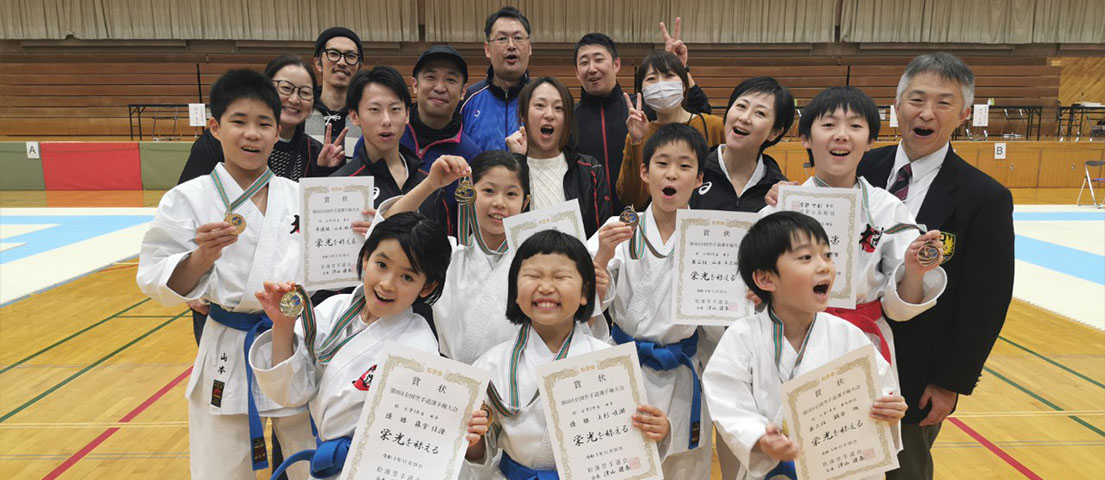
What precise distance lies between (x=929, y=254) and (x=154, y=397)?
4.28 metres

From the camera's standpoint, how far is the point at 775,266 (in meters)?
1.91

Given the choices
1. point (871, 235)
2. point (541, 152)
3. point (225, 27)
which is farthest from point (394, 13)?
point (871, 235)

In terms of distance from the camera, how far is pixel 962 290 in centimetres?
229

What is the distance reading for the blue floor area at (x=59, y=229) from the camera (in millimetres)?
8219

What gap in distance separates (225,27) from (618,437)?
17687 millimetres

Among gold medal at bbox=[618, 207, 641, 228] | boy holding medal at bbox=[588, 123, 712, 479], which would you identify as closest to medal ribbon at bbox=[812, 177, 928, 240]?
boy holding medal at bbox=[588, 123, 712, 479]

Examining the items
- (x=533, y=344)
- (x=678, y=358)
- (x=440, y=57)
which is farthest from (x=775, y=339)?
(x=440, y=57)

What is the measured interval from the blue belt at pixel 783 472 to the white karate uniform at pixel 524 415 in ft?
1.38

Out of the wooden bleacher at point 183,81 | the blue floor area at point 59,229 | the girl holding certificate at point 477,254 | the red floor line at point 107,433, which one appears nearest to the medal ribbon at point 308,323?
the girl holding certificate at point 477,254

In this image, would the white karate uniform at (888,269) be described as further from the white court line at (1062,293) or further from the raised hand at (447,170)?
the white court line at (1062,293)

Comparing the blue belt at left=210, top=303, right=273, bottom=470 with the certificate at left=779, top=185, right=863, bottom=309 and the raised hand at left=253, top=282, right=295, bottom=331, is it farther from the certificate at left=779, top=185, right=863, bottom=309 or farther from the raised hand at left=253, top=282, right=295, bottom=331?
the certificate at left=779, top=185, right=863, bottom=309

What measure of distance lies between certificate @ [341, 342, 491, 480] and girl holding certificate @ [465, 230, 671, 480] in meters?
0.13

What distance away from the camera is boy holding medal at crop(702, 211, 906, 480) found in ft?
6.06

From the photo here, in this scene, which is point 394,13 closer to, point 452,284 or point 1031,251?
point 1031,251
